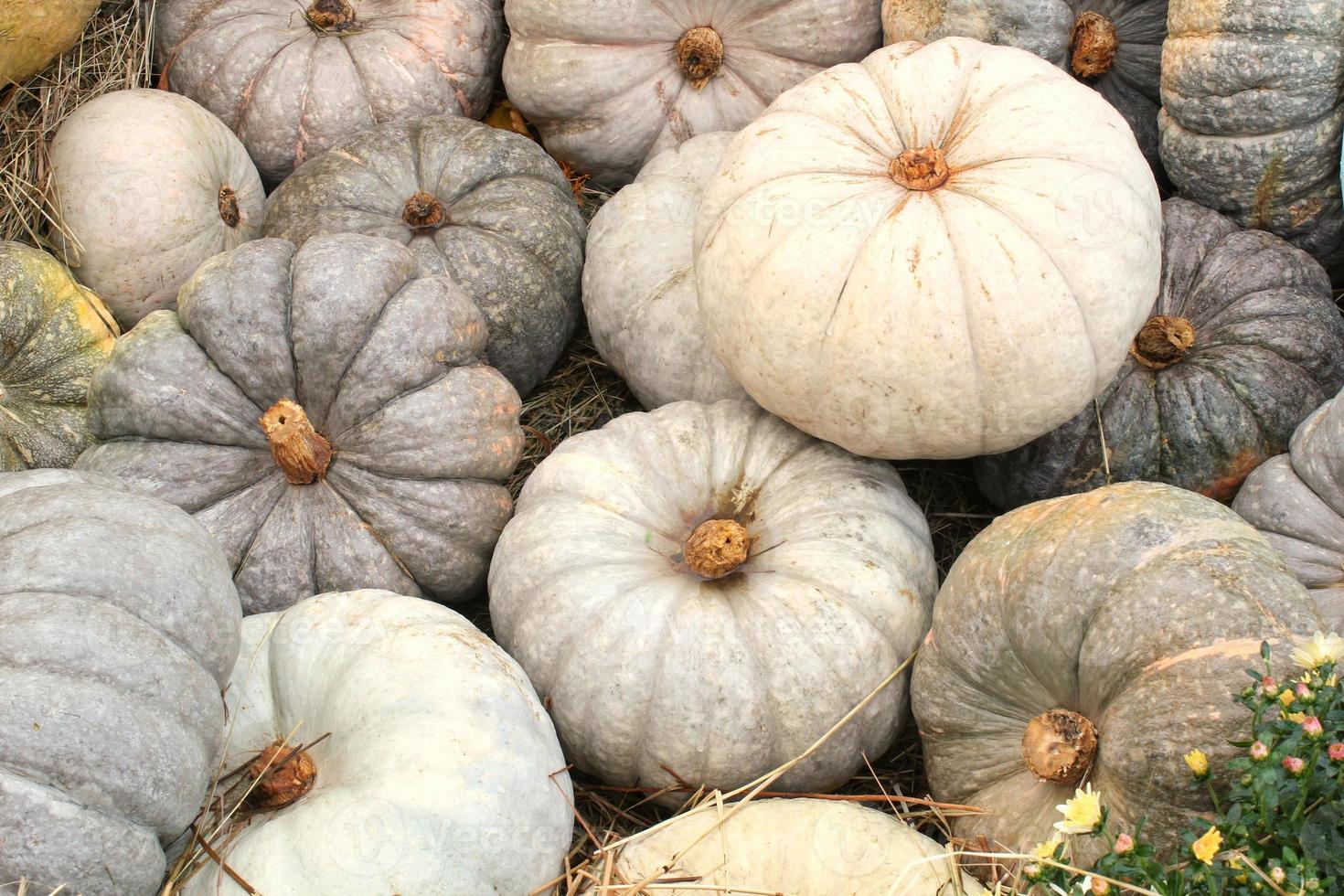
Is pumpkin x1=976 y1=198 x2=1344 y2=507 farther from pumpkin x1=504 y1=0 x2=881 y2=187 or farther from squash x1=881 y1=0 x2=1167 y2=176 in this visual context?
pumpkin x1=504 y1=0 x2=881 y2=187

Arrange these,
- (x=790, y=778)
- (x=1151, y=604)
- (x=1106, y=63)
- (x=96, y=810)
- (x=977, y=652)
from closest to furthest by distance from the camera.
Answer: (x=96, y=810)
(x=1151, y=604)
(x=977, y=652)
(x=790, y=778)
(x=1106, y=63)

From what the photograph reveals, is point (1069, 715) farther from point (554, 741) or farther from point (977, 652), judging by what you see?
point (554, 741)

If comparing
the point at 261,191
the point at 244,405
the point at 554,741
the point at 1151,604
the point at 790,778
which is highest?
the point at 261,191

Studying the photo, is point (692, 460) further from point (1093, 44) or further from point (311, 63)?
point (311, 63)

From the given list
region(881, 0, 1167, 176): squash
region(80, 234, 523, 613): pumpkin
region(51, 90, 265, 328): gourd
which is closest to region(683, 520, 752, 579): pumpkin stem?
region(80, 234, 523, 613): pumpkin

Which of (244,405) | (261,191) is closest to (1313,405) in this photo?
(244,405)

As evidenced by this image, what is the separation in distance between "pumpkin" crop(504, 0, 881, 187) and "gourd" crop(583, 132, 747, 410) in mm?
282

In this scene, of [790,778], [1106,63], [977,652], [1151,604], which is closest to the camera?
[1151,604]

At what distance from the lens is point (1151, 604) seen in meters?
2.40

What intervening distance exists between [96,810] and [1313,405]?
2.99m

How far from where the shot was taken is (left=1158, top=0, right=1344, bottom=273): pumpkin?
124 inches

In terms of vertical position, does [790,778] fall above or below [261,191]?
below

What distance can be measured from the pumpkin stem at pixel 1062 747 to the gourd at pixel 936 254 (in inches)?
28.7

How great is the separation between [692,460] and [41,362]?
180cm
